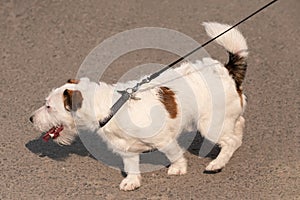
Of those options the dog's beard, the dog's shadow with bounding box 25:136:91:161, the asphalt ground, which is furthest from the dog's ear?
the dog's shadow with bounding box 25:136:91:161

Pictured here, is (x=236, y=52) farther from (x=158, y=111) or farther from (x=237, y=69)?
(x=158, y=111)

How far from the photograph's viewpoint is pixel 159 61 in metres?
7.28

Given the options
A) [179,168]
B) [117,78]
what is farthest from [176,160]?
[117,78]

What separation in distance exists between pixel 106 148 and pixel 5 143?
2.98 feet

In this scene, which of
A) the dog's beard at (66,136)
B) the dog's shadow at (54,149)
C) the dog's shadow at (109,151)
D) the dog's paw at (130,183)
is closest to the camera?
the dog's paw at (130,183)

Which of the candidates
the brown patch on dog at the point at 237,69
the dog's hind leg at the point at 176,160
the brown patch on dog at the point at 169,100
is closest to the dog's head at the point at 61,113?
the brown patch on dog at the point at 169,100

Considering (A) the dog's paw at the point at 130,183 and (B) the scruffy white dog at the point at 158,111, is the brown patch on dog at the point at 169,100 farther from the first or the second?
(A) the dog's paw at the point at 130,183

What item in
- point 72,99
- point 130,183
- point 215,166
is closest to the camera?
point 72,99

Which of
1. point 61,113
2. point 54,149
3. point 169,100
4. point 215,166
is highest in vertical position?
point 61,113

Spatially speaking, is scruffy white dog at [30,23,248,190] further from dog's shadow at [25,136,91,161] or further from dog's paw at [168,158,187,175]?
dog's shadow at [25,136,91,161]

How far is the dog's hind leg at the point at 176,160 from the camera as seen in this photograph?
5262 mm

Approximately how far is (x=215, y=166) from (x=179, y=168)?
295mm

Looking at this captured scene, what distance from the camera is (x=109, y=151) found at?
18.7ft

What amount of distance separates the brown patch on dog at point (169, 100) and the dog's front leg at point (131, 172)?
49cm
